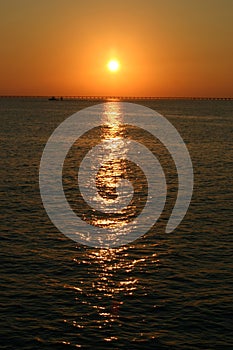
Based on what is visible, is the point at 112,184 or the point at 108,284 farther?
the point at 112,184

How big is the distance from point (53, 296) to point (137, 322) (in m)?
6.40

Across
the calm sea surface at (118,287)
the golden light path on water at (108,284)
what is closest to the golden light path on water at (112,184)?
the calm sea surface at (118,287)

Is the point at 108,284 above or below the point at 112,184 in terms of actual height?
below

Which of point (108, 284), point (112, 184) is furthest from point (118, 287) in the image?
point (112, 184)

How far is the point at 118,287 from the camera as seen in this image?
117 feet

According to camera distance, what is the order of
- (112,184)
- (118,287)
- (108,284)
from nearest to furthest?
(118,287) → (108,284) → (112,184)

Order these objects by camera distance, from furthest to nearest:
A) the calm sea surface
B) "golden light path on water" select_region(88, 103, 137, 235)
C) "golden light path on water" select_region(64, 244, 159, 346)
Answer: "golden light path on water" select_region(88, 103, 137, 235) → "golden light path on water" select_region(64, 244, 159, 346) → the calm sea surface

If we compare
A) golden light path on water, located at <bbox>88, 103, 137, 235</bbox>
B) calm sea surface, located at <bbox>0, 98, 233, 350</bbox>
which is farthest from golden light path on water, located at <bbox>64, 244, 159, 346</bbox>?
golden light path on water, located at <bbox>88, 103, 137, 235</bbox>

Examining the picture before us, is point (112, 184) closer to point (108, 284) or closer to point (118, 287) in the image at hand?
point (108, 284)

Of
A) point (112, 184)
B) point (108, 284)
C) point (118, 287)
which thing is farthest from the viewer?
point (112, 184)

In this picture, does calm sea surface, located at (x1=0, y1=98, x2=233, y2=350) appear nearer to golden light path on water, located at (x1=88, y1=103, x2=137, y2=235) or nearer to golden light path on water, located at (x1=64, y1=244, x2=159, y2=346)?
golden light path on water, located at (x1=64, y1=244, x2=159, y2=346)

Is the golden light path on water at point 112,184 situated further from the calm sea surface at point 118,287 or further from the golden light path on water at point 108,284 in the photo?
the golden light path on water at point 108,284

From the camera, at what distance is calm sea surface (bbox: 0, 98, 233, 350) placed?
95.9 ft

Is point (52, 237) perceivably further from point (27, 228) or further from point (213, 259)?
point (213, 259)
